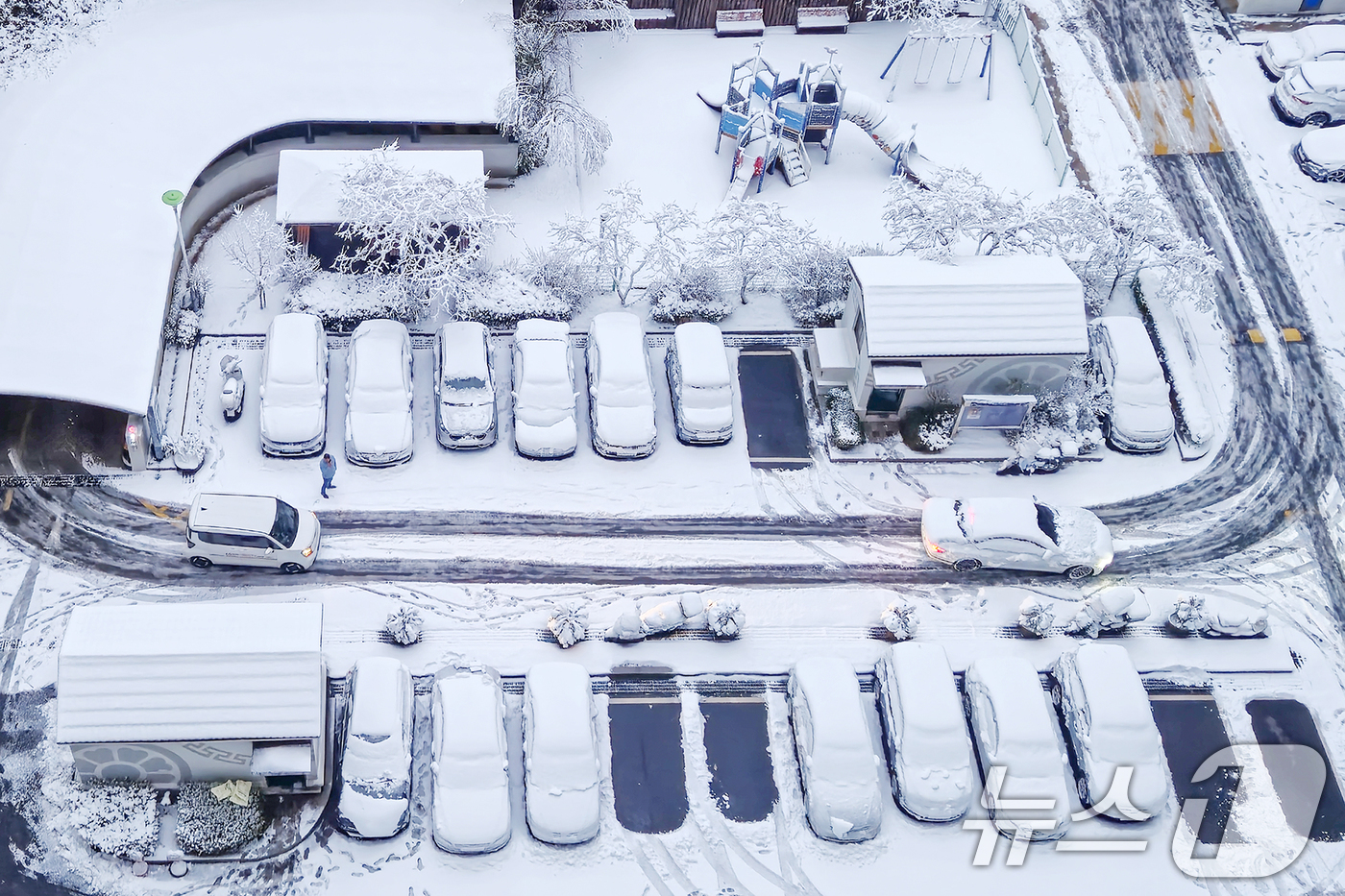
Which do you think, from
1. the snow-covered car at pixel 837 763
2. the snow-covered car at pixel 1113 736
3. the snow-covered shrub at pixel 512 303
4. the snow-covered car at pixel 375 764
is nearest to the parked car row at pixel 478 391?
the snow-covered shrub at pixel 512 303

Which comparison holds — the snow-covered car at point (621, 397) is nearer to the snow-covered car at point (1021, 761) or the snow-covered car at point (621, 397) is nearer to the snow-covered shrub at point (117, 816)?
the snow-covered car at point (1021, 761)

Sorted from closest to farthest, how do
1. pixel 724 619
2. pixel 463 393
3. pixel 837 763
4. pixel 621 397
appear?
pixel 837 763
pixel 724 619
pixel 463 393
pixel 621 397

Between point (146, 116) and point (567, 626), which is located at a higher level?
point (146, 116)

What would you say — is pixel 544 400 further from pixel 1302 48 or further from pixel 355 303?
pixel 1302 48

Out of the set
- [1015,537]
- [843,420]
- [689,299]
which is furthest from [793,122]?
[1015,537]

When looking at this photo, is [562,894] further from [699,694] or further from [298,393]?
[298,393]
